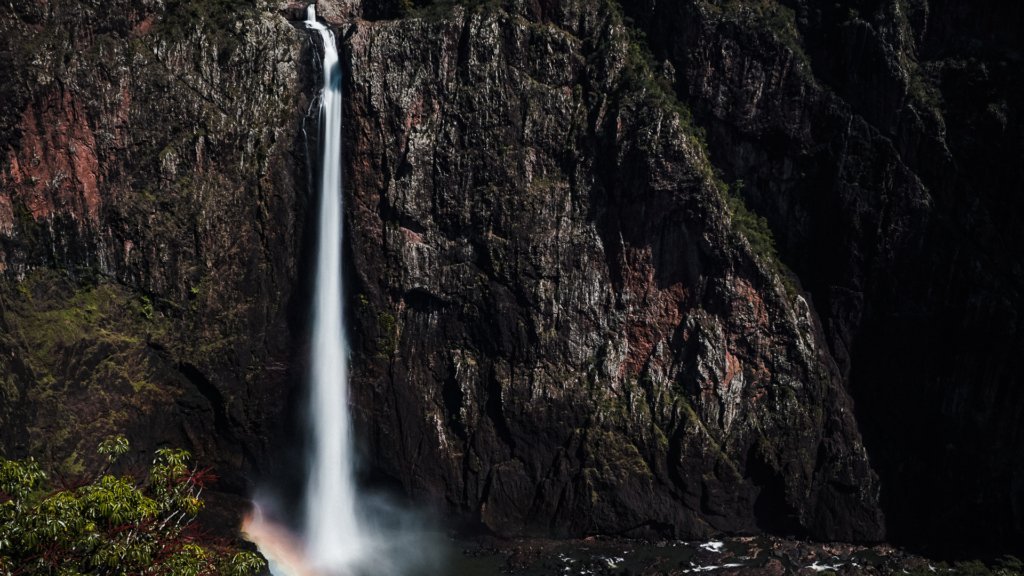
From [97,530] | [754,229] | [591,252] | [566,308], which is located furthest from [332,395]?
[97,530]

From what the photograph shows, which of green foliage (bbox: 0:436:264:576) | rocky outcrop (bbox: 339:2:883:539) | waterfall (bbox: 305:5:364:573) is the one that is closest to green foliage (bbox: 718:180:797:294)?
rocky outcrop (bbox: 339:2:883:539)

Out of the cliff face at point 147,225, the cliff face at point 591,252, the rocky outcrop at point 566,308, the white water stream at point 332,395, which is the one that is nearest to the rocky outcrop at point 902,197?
the cliff face at point 591,252

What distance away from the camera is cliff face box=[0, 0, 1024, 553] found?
2931cm

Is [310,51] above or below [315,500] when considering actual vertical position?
above

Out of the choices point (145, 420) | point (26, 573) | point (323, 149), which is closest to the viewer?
point (26, 573)

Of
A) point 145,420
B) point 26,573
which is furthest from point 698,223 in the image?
point 26,573

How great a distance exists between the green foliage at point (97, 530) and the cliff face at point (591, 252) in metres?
17.2

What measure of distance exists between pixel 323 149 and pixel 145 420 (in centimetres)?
1141

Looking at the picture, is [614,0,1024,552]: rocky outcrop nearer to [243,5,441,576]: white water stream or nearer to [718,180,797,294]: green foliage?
[718,180,797,294]: green foliage

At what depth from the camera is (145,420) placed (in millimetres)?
29609

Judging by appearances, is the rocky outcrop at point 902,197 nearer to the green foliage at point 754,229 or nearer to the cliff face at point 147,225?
the green foliage at point 754,229

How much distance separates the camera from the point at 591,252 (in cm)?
3120

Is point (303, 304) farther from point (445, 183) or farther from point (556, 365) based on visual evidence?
point (556, 365)

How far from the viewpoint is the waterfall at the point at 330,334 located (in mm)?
31406
